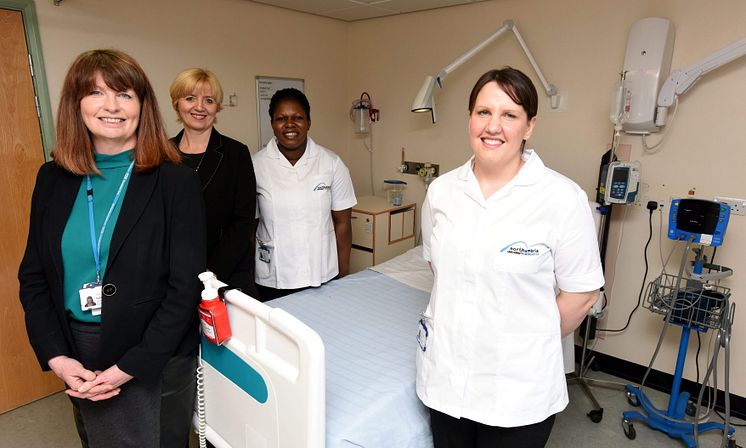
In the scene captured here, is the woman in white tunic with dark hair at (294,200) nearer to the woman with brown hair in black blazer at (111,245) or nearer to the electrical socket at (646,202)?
the woman with brown hair in black blazer at (111,245)

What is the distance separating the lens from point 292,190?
7.16ft

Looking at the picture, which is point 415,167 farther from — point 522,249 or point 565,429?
point 522,249

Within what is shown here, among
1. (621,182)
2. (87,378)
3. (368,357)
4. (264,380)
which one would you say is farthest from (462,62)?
(87,378)

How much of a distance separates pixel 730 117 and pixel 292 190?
2.11 m

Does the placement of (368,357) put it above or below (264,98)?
below

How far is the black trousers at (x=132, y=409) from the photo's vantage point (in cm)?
121

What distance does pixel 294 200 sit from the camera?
2182 millimetres

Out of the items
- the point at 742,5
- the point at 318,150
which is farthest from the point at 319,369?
the point at 742,5

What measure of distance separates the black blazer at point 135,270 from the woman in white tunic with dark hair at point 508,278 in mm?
678

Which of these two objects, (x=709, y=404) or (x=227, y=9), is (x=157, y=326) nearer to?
(x=227, y=9)

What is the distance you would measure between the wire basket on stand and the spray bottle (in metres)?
1.91

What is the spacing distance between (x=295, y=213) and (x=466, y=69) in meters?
1.68

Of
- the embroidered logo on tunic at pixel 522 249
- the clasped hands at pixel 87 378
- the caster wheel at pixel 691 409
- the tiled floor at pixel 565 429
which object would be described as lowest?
the tiled floor at pixel 565 429

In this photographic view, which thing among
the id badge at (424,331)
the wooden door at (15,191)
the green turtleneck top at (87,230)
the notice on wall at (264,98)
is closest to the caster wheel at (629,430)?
the id badge at (424,331)
